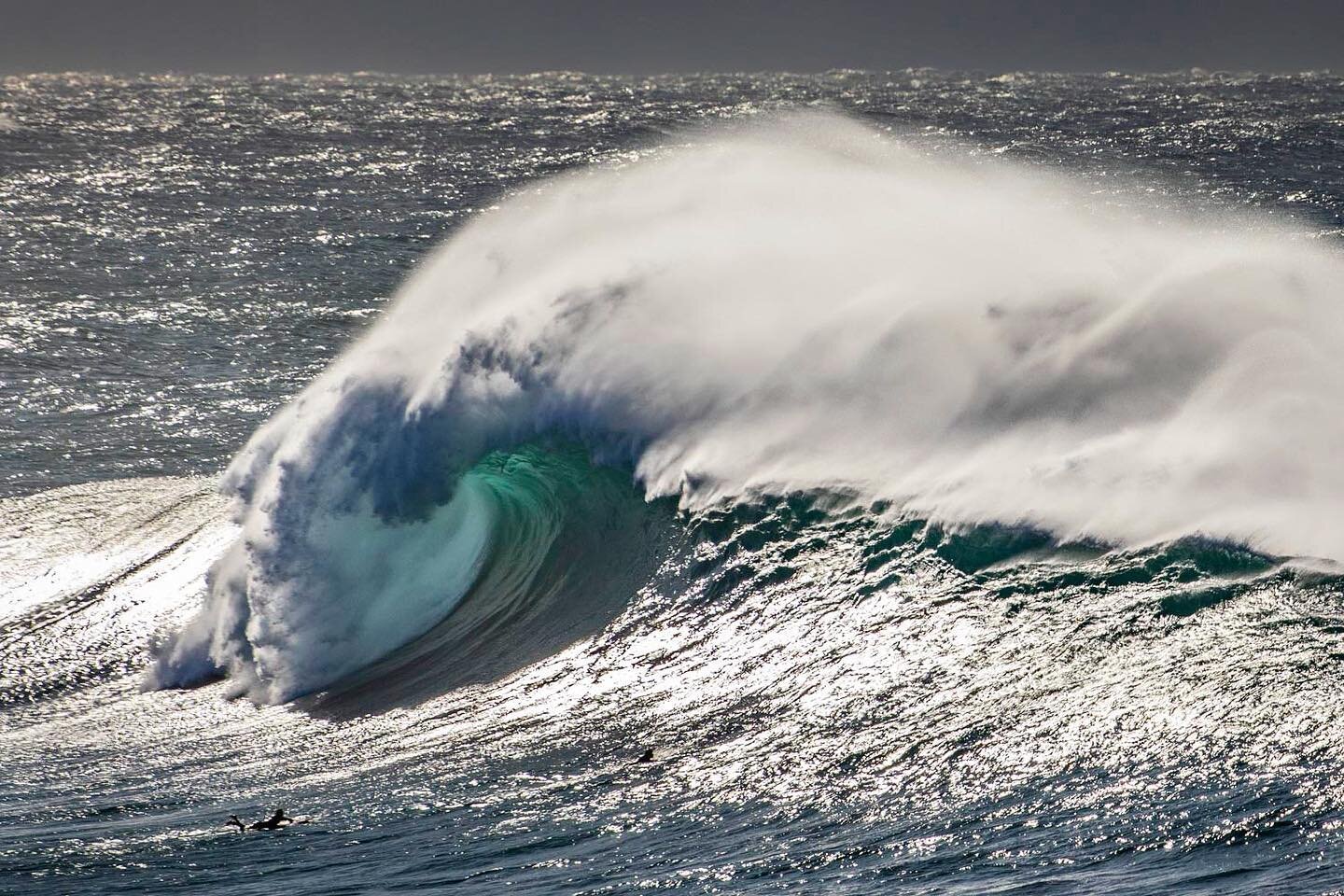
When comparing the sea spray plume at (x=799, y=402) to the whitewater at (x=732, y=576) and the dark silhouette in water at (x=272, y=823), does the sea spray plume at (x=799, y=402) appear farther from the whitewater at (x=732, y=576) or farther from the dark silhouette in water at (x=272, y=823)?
the dark silhouette in water at (x=272, y=823)

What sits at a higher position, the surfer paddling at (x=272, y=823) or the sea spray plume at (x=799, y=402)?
the sea spray plume at (x=799, y=402)

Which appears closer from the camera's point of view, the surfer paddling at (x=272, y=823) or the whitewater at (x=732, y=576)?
the whitewater at (x=732, y=576)

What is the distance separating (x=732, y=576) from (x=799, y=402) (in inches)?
139

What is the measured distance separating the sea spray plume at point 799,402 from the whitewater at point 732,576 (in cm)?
6

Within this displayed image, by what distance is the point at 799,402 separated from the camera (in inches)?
810

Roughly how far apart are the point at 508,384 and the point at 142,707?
6.28m

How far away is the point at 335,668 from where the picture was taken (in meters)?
17.7

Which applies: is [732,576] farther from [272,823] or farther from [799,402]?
[272,823]

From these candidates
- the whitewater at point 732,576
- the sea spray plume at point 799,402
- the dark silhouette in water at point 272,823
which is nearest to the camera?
the whitewater at point 732,576

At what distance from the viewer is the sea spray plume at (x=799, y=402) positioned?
57.7ft

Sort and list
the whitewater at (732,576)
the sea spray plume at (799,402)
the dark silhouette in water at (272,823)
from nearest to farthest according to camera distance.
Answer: the whitewater at (732,576)
the dark silhouette in water at (272,823)
the sea spray plume at (799,402)

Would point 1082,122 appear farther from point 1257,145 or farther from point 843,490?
point 843,490

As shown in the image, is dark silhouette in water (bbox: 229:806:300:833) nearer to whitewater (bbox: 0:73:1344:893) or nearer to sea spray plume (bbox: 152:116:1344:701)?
whitewater (bbox: 0:73:1344:893)

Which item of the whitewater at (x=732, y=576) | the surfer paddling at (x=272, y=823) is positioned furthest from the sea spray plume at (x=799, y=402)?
the surfer paddling at (x=272, y=823)
